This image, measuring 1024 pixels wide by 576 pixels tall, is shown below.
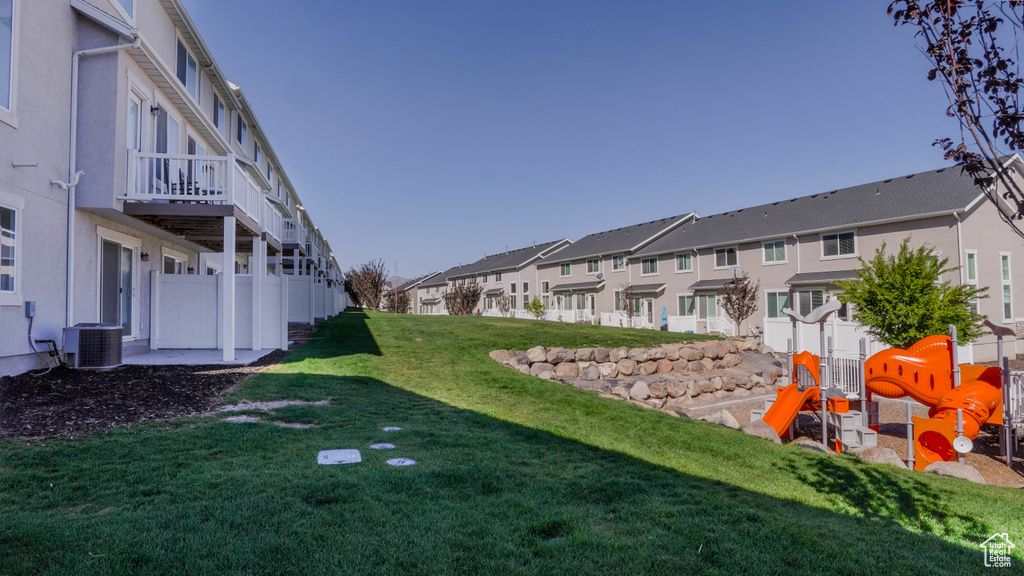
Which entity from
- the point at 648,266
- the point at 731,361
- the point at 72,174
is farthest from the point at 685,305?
Answer: the point at 72,174

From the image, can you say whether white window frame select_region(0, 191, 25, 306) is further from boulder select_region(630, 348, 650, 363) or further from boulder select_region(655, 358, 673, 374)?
boulder select_region(655, 358, 673, 374)

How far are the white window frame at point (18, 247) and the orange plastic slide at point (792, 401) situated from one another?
485 inches

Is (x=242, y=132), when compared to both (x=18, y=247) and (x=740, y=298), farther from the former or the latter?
(x=740, y=298)

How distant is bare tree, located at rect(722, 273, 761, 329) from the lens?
26.2 meters

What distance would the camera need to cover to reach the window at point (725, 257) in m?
28.9

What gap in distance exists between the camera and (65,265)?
30.3ft

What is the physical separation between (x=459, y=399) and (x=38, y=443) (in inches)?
206

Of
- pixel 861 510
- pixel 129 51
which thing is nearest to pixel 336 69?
pixel 129 51

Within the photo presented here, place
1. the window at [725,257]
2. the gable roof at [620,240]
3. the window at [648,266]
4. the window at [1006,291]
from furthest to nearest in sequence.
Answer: the gable roof at [620,240] → the window at [648,266] → the window at [725,257] → the window at [1006,291]

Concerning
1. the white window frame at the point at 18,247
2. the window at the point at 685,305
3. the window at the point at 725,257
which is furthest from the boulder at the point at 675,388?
the window at the point at 685,305

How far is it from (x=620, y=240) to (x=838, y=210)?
16.0 meters

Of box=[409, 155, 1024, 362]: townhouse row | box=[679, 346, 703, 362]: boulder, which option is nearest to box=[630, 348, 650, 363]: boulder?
box=[679, 346, 703, 362]: boulder

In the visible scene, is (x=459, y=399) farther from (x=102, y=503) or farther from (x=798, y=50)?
(x=798, y=50)

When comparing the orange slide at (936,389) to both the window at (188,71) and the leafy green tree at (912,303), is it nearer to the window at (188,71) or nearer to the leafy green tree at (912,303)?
the leafy green tree at (912,303)
